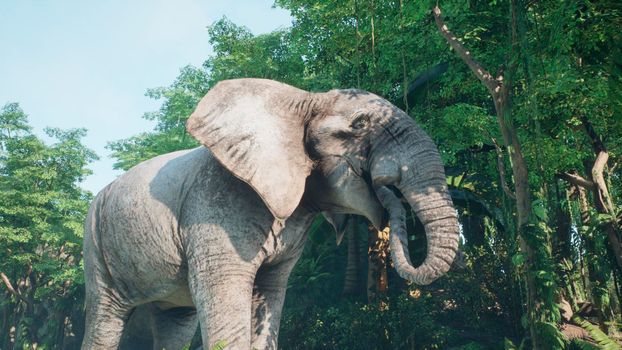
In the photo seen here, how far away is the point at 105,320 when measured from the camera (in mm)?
5547

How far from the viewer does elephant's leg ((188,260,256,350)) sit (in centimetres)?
445

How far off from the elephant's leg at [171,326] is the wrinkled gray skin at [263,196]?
939 mm

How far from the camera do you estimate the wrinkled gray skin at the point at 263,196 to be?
13.9ft

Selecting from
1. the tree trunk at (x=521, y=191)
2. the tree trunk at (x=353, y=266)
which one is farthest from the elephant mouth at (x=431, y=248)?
the tree trunk at (x=353, y=266)

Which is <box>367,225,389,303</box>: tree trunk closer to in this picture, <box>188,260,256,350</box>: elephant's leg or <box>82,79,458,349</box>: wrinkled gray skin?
<box>82,79,458,349</box>: wrinkled gray skin

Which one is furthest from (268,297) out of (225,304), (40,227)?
(40,227)

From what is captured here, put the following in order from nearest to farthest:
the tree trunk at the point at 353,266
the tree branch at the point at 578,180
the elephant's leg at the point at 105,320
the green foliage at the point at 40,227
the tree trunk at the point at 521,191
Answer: the elephant's leg at the point at 105,320 → the tree trunk at the point at 521,191 → the tree branch at the point at 578,180 → the tree trunk at the point at 353,266 → the green foliage at the point at 40,227

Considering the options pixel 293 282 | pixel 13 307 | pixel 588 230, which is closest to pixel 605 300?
pixel 588 230

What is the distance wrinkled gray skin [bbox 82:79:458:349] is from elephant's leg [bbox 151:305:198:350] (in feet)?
3.08

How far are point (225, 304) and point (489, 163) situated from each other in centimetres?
1020

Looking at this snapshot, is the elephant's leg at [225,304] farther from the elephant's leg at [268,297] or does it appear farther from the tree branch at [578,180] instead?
the tree branch at [578,180]

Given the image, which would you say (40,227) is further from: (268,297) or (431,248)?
(431,248)

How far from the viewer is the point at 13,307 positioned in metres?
25.4

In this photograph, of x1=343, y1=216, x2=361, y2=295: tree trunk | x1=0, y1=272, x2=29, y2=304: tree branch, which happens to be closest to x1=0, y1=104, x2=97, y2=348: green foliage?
x1=0, y1=272, x2=29, y2=304: tree branch
